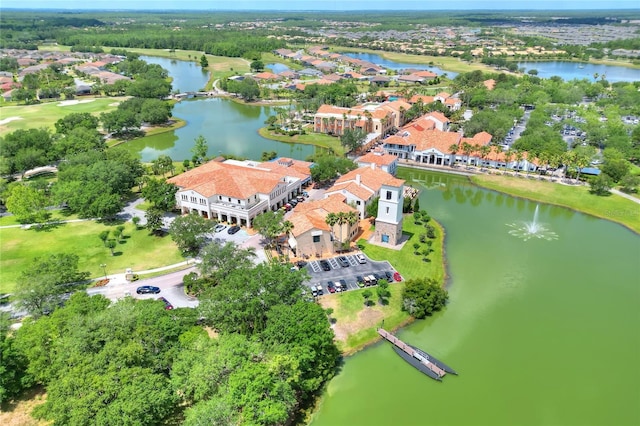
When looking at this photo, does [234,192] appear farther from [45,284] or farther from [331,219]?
[45,284]

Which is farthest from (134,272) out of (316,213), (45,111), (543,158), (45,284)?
(45,111)

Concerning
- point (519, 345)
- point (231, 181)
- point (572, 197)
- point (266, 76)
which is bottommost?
point (519, 345)

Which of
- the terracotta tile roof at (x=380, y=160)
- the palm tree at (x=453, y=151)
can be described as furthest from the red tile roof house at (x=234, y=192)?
the palm tree at (x=453, y=151)

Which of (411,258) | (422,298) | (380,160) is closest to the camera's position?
(422,298)

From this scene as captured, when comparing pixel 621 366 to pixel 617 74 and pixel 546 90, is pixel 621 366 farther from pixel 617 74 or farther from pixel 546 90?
pixel 617 74

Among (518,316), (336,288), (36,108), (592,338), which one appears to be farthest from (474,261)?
(36,108)

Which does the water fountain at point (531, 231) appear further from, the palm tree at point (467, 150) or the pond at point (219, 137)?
the pond at point (219, 137)
